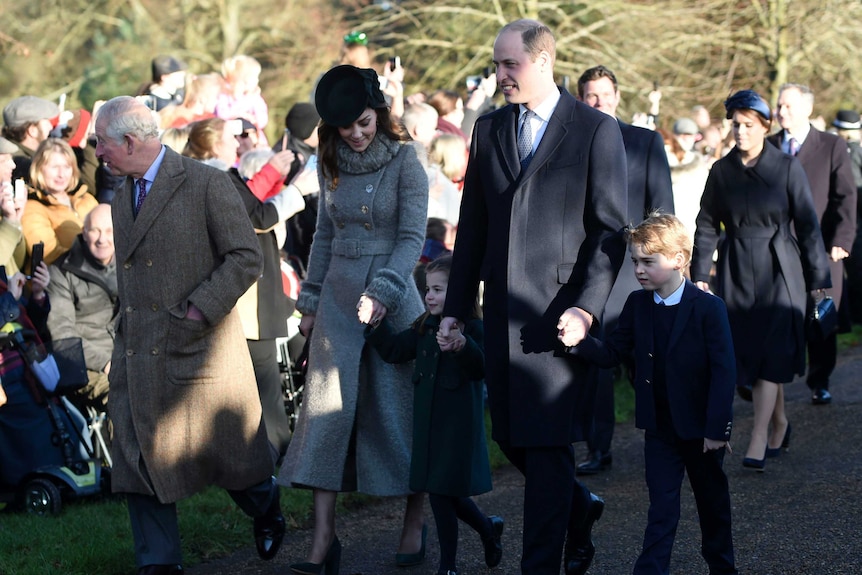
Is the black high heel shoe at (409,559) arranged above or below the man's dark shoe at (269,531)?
below

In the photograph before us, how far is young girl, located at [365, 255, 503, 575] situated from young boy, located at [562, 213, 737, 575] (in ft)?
2.44

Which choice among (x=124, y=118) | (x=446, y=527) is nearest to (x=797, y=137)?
(x=446, y=527)

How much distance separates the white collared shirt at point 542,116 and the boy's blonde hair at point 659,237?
51 cm

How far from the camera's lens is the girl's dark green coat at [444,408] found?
5.45 m

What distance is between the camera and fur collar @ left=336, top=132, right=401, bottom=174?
5719mm

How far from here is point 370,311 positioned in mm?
5418

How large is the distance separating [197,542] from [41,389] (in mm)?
1456

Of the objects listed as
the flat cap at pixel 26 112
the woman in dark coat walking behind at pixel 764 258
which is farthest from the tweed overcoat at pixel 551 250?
the flat cap at pixel 26 112

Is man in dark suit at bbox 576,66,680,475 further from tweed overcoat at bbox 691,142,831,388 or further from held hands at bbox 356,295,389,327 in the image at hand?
held hands at bbox 356,295,389,327

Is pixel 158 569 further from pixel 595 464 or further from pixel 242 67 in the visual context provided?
pixel 242 67

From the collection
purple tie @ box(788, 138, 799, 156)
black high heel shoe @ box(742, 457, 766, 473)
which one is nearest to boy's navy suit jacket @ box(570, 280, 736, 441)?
black high heel shoe @ box(742, 457, 766, 473)

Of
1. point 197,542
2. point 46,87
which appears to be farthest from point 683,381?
point 46,87

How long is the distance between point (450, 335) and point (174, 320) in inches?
44.8

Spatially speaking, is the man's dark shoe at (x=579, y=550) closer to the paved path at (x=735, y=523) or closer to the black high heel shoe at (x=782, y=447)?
the paved path at (x=735, y=523)
